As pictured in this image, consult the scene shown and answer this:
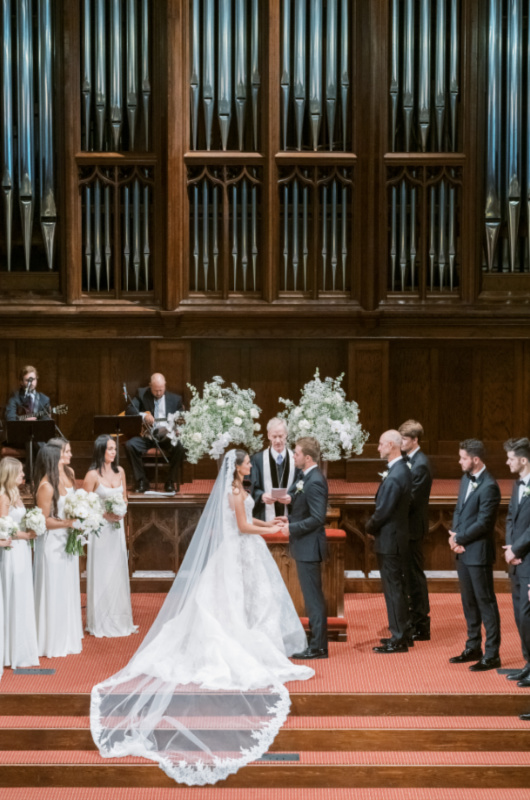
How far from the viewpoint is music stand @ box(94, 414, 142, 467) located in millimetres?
10156

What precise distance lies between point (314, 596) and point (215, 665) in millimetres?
928

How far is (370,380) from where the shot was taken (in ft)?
38.5

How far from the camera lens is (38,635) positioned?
8.18 meters

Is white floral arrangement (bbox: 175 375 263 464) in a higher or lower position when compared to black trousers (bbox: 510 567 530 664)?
higher

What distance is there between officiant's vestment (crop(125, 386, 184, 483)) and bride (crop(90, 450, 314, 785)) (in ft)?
8.69

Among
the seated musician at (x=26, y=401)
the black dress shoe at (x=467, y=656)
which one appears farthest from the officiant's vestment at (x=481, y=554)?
the seated musician at (x=26, y=401)

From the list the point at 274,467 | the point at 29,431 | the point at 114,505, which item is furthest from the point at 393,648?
the point at 29,431

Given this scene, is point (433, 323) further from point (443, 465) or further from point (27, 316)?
point (27, 316)

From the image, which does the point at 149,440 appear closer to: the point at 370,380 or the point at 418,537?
the point at 370,380

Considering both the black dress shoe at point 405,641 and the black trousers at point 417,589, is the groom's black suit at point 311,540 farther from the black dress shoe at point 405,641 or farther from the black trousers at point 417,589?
the black trousers at point 417,589

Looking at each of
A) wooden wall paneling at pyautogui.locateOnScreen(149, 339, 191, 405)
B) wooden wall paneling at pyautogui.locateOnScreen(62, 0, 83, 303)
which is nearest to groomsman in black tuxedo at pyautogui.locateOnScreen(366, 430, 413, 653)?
wooden wall paneling at pyautogui.locateOnScreen(149, 339, 191, 405)

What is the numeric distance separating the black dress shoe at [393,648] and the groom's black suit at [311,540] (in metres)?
0.55

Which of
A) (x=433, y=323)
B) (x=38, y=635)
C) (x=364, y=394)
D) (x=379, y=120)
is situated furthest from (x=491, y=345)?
(x=38, y=635)

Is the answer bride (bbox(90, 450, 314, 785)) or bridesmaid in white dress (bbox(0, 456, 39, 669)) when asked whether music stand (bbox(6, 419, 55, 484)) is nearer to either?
bridesmaid in white dress (bbox(0, 456, 39, 669))
